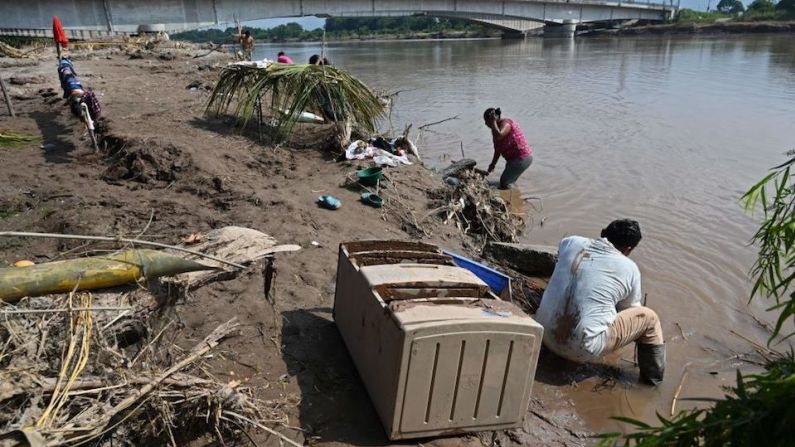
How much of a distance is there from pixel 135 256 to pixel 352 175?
13.8 feet

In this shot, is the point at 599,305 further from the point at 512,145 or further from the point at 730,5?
the point at 730,5

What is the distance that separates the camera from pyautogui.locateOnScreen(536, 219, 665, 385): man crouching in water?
3.78m

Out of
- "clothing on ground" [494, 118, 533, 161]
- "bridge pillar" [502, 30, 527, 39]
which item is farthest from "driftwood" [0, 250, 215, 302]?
"bridge pillar" [502, 30, 527, 39]

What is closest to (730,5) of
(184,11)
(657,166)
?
(184,11)

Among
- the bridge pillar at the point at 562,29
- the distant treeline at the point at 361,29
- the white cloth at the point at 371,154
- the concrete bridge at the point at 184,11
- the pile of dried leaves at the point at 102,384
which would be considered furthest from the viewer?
the distant treeline at the point at 361,29

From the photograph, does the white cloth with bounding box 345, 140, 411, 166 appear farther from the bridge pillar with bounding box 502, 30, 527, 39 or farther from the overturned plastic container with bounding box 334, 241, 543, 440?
the bridge pillar with bounding box 502, 30, 527, 39

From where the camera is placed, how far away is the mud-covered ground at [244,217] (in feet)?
10.6

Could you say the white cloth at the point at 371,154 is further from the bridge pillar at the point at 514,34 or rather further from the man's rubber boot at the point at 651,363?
the bridge pillar at the point at 514,34

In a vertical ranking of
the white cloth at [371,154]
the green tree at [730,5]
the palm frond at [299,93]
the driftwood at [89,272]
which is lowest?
the white cloth at [371,154]

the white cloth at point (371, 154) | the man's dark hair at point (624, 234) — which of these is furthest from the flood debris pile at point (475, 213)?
the man's dark hair at point (624, 234)

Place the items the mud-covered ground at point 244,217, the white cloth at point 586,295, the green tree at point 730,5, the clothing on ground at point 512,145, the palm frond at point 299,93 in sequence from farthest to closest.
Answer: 1. the green tree at point 730,5
2. the clothing on ground at point 512,145
3. the palm frond at point 299,93
4. the white cloth at point 586,295
5. the mud-covered ground at point 244,217

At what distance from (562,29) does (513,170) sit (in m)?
53.8

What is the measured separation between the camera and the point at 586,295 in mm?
3768

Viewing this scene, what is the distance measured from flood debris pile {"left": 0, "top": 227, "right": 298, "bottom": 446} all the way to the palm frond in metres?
5.75
